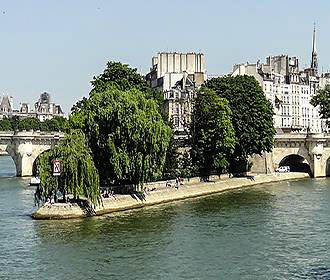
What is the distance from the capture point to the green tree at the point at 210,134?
64.2 metres

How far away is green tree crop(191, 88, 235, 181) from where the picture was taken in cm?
6425

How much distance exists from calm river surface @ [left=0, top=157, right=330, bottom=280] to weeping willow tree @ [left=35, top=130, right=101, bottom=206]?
1780 millimetres

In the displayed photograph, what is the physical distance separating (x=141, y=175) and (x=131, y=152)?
5.61ft

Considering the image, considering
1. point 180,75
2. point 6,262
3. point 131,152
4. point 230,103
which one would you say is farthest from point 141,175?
point 180,75

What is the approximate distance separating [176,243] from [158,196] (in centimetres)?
1681

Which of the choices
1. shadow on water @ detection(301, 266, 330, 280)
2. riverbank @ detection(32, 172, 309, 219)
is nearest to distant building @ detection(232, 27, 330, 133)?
riverbank @ detection(32, 172, 309, 219)

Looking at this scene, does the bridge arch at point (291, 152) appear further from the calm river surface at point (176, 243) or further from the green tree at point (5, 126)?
the green tree at point (5, 126)

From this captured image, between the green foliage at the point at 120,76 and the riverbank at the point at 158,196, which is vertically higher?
the green foliage at the point at 120,76

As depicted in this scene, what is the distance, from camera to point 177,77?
10781 cm

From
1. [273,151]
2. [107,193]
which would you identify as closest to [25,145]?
[273,151]

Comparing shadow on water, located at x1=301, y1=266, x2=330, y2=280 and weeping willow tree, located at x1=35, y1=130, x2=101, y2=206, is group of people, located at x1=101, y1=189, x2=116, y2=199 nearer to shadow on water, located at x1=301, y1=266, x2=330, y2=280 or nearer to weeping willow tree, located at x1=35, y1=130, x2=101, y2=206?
weeping willow tree, located at x1=35, y1=130, x2=101, y2=206

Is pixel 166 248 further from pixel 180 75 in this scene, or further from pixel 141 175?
pixel 180 75

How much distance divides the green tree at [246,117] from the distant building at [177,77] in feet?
75.6

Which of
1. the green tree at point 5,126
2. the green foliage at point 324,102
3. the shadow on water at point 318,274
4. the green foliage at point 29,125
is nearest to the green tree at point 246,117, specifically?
the green foliage at point 324,102
